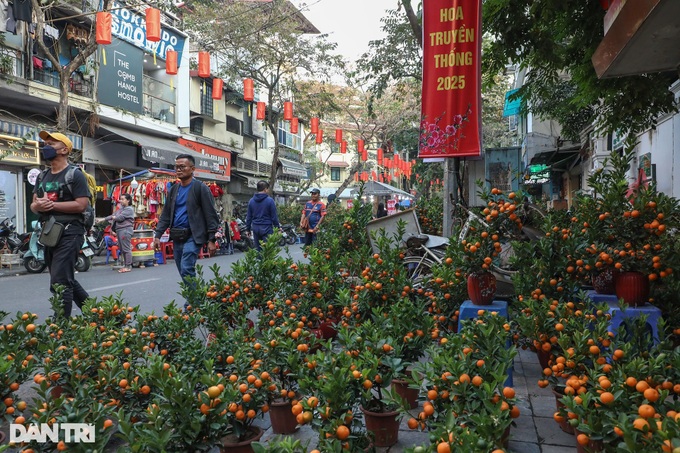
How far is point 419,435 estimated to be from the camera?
2910mm

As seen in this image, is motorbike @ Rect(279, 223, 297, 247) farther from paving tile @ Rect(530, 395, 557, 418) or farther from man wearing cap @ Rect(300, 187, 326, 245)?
paving tile @ Rect(530, 395, 557, 418)

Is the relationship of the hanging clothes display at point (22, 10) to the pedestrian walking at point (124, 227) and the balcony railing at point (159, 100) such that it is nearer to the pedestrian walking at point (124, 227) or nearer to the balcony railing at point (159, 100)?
the pedestrian walking at point (124, 227)

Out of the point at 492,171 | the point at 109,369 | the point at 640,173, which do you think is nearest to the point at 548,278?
the point at 109,369

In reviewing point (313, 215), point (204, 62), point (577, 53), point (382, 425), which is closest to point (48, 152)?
point (382, 425)

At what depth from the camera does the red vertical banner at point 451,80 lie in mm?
6191

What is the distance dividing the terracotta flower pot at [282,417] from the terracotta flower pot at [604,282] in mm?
2565

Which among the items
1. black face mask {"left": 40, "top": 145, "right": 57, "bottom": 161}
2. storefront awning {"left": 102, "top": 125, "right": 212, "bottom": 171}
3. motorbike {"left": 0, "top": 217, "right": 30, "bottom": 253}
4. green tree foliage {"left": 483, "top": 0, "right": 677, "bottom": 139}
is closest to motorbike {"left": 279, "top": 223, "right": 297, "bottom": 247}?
storefront awning {"left": 102, "top": 125, "right": 212, "bottom": 171}

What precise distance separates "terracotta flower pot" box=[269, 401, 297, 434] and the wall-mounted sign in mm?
17993

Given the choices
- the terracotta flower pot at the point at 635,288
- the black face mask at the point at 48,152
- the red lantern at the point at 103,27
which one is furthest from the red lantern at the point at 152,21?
the terracotta flower pot at the point at 635,288

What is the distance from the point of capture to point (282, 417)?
115 inches

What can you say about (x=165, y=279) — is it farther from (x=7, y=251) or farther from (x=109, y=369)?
(x=109, y=369)

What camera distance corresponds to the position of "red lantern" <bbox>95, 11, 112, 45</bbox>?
11016mm

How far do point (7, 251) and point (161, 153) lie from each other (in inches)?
296

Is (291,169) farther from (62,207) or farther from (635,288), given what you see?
(635,288)
